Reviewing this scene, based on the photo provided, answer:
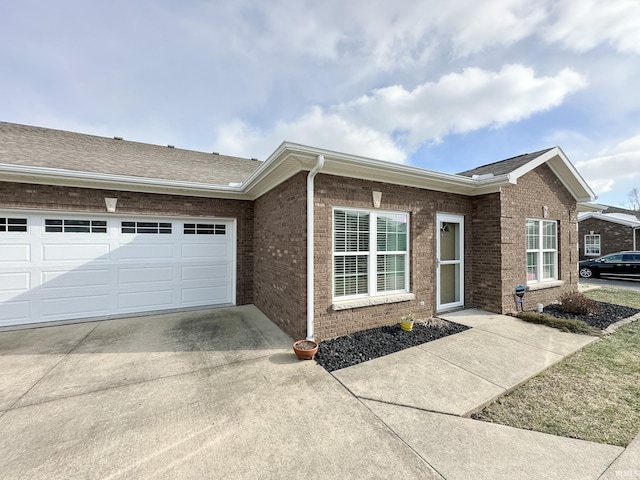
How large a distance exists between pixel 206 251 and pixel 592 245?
23.9 meters

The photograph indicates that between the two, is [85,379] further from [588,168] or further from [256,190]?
[588,168]

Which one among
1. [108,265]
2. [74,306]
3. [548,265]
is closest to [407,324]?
[548,265]

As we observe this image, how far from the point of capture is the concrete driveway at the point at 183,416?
2102mm

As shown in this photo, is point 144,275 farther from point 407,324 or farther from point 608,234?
point 608,234

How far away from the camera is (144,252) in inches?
255

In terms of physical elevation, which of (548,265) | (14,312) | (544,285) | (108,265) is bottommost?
(14,312)

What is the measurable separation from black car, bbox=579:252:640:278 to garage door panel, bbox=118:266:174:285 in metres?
19.3

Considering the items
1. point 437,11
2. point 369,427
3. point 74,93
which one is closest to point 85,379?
point 369,427

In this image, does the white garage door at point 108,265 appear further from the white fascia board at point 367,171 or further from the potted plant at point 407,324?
the potted plant at point 407,324

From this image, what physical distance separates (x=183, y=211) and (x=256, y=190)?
1.94 m

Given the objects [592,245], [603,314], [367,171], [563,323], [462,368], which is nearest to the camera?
[462,368]

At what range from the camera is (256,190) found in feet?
21.7

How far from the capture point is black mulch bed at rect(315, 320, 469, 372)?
396 centimetres

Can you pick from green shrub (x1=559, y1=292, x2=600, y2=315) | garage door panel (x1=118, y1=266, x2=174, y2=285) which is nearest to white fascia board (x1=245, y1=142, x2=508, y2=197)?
garage door panel (x1=118, y1=266, x2=174, y2=285)
